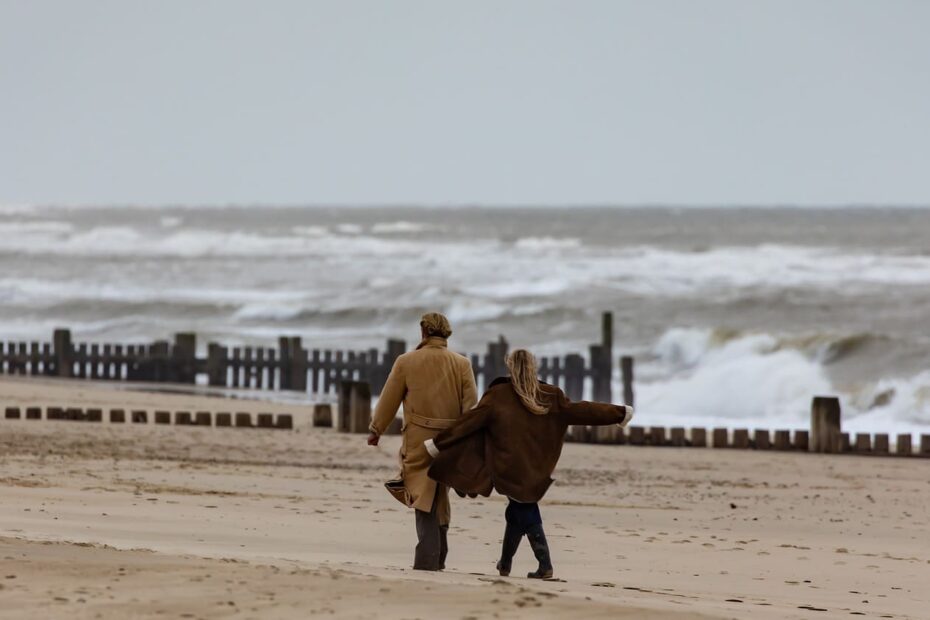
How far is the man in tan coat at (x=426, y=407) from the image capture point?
8.37m

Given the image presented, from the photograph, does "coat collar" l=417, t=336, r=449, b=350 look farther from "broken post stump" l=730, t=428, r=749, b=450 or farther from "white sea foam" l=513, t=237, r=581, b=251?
"white sea foam" l=513, t=237, r=581, b=251

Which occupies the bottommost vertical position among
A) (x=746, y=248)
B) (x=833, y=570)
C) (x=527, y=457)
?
(x=833, y=570)

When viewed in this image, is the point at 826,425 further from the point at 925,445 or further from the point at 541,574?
the point at 541,574

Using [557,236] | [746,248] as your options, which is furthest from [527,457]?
[557,236]

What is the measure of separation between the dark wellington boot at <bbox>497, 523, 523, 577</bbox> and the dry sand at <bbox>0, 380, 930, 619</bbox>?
167mm

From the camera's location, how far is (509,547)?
852 centimetres

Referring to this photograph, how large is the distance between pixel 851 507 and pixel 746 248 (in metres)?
73.4

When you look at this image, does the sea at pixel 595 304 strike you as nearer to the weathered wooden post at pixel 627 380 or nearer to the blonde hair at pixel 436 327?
the weathered wooden post at pixel 627 380

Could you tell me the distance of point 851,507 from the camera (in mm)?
12578

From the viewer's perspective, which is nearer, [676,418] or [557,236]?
[676,418]

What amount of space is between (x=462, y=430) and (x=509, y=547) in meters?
0.73

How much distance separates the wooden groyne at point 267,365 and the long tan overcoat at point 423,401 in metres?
13.8

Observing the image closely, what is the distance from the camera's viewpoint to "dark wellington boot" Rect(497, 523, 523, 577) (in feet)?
27.8

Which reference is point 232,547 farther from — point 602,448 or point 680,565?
point 602,448
